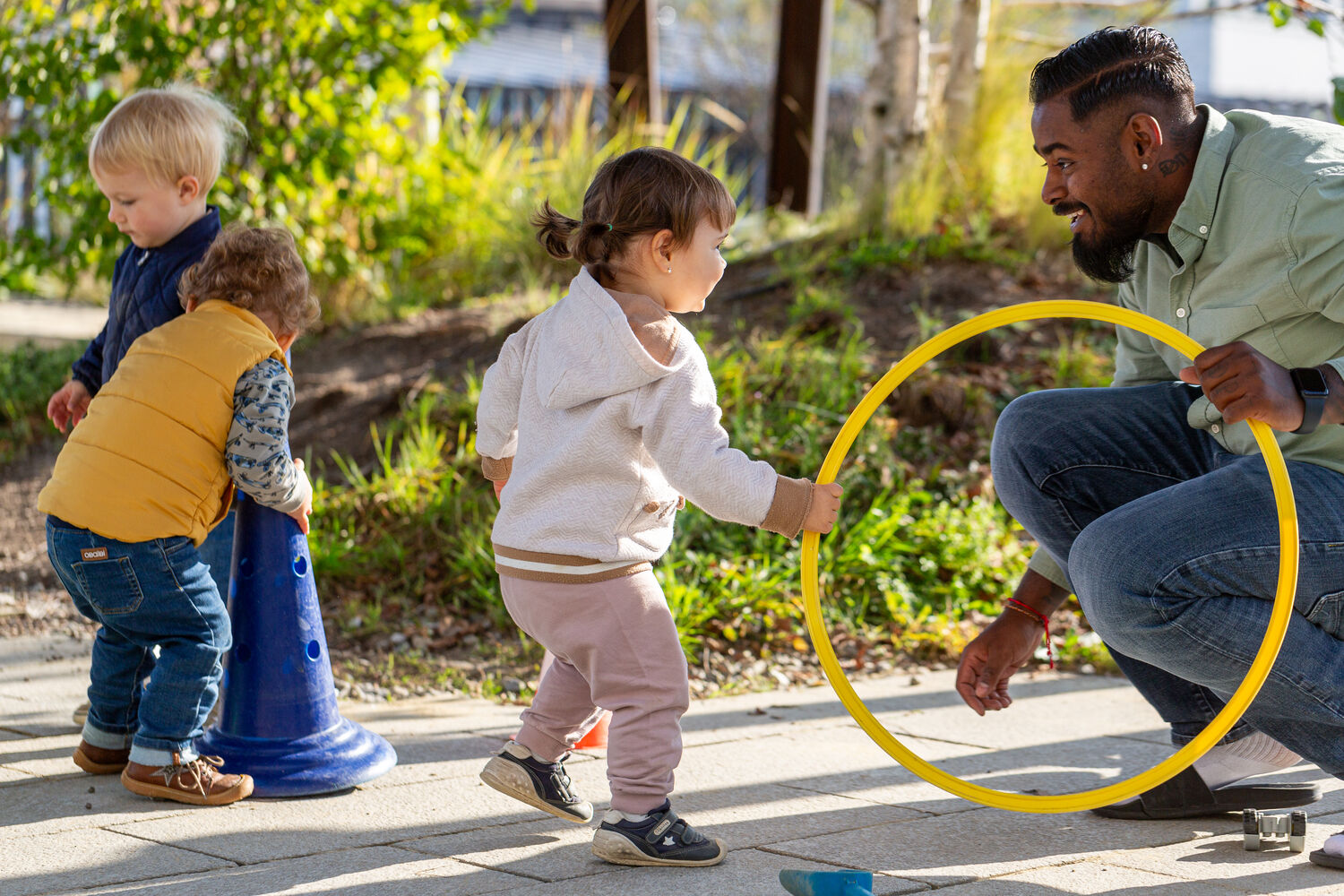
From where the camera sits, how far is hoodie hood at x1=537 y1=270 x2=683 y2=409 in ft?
7.76

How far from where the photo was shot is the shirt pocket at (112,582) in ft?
8.69

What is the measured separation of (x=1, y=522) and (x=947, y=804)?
4044 millimetres

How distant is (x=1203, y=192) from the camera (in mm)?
2596

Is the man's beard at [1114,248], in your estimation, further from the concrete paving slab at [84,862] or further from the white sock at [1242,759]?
the concrete paving slab at [84,862]

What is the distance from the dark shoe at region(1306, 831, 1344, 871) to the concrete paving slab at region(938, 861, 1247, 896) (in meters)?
0.23

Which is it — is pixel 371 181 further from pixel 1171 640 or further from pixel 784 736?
pixel 1171 640

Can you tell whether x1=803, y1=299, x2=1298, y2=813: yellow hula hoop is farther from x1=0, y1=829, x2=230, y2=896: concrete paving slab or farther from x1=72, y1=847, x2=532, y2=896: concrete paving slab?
x1=0, y1=829, x2=230, y2=896: concrete paving slab

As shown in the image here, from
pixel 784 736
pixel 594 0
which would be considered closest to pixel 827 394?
pixel 784 736

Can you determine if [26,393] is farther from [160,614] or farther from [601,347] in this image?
[601,347]

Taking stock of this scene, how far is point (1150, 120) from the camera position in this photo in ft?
8.55

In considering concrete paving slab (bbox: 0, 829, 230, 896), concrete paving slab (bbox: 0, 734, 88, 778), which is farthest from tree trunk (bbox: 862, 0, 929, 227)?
concrete paving slab (bbox: 0, 829, 230, 896)

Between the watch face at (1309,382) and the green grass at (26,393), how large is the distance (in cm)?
533

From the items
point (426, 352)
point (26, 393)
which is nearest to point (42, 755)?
point (426, 352)

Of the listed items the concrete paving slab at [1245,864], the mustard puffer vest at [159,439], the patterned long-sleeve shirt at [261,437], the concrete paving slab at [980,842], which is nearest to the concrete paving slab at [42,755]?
the mustard puffer vest at [159,439]
